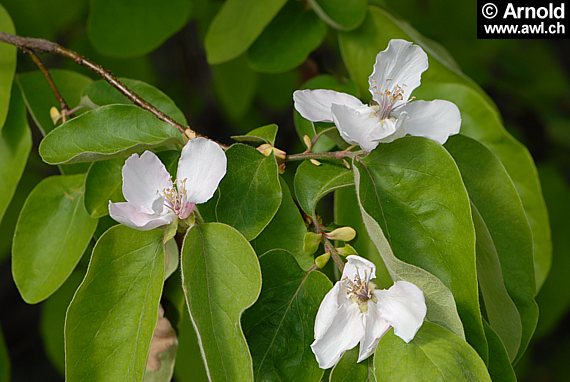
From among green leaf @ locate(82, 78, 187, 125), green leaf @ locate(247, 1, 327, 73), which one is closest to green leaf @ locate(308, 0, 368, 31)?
green leaf @ locate(247, 1, 327, 73)

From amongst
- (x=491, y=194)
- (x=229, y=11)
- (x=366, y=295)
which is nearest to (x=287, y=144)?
(x=229, y=11)

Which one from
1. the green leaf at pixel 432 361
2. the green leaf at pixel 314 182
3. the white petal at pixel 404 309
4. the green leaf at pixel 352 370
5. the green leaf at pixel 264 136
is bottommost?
the green leaf at pixel 352 370

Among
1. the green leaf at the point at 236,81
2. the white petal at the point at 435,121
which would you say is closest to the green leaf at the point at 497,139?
the white petal at the point at 435,121

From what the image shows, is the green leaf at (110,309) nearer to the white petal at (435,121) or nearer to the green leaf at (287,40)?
the white petal at (435,121)

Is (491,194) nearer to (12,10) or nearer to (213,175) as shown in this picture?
(213,175)

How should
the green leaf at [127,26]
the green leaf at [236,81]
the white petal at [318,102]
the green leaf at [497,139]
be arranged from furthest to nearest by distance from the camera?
the green leaf at [236,81]
the green leaf at [127,26]
the green leaf at [497,139]
the white petal at [318,102]

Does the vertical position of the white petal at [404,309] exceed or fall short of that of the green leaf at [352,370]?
it exceeds it

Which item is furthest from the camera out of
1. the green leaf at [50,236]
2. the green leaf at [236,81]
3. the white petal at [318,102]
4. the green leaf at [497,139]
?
the green leaf at [236,81]
